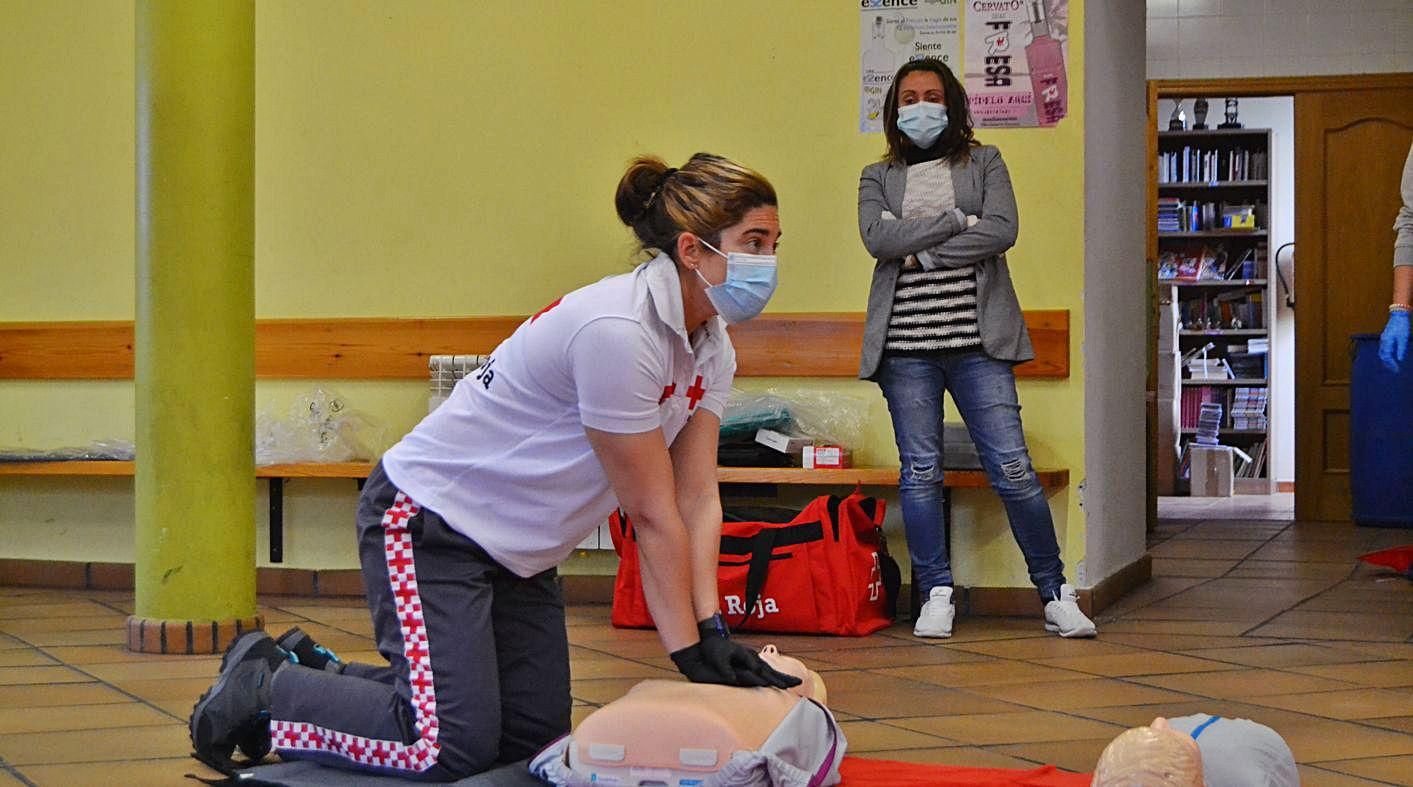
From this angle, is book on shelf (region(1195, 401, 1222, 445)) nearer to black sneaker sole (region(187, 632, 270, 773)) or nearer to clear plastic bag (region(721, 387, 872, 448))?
clear plastic bag (region(721, 387, 872, 448))

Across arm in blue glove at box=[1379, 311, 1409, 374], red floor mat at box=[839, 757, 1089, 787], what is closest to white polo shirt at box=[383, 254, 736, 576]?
red floor mat at box=[839, 757, 1089, 787]

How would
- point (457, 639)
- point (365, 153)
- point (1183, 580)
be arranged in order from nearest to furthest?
point (457, 639), point (365, 153), point (1183, 580)

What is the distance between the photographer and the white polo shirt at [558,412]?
213 cm

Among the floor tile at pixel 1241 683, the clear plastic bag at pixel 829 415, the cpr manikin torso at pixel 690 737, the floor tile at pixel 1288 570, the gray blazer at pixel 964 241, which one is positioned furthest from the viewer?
the floor tile at pixel 1288 570

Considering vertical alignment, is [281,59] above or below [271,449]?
above

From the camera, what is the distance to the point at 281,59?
4.73 meters

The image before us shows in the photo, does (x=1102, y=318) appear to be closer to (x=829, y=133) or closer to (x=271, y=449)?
(x=829, y=133)

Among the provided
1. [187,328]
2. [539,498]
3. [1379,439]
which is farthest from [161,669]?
[1379,439]

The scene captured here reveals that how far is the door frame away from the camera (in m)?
7.22

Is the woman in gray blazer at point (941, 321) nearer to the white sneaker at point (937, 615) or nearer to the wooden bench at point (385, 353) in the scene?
the white sneaker at point (937, 615)

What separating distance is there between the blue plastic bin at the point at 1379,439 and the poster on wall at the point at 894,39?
352cm

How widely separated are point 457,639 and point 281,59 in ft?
9.71

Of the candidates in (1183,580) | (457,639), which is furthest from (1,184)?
(1183,580)

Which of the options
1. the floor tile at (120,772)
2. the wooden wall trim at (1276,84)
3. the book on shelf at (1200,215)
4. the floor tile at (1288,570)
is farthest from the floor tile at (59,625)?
the book on shelf at (1200,215)
